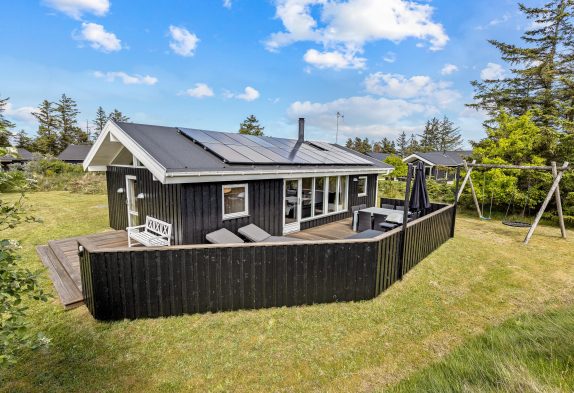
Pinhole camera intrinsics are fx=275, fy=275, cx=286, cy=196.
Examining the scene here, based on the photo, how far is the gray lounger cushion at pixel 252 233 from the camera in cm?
724

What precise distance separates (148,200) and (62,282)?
2.80m

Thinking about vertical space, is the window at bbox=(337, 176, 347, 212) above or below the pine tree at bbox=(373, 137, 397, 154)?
below

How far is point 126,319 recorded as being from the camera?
4.85 m

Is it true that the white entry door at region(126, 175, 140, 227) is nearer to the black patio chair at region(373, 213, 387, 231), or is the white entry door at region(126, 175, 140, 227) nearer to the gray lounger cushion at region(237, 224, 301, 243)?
the gray lounger cushion at region(237, 224, 301, 243)

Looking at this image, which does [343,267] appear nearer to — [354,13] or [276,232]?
[276,232]

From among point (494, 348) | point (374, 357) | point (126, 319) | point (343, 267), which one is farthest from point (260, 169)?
point (494, 348)

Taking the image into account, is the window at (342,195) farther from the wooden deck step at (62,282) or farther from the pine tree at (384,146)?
the pine tree at (384,146)

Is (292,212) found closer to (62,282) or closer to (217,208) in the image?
(217,208)

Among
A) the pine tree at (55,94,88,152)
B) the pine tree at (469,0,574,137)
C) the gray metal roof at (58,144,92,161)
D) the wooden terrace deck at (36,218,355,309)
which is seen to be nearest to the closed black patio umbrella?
the wooden terrace deck at (36,218,355,309)

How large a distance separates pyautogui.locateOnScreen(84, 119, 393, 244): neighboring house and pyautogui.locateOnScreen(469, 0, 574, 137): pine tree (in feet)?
53.9

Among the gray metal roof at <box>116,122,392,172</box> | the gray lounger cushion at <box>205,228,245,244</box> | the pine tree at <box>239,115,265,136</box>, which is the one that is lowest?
the gray lounger cushion at <box>205,228,245,244</box>

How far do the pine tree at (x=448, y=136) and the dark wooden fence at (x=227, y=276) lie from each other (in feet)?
232

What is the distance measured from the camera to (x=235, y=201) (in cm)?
776

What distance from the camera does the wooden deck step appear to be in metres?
5.33
